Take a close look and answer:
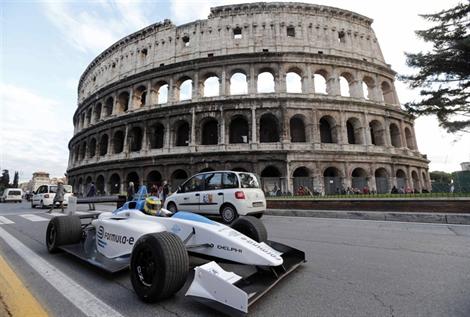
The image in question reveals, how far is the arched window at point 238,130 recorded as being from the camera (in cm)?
2344

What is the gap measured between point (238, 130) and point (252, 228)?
2078 cm

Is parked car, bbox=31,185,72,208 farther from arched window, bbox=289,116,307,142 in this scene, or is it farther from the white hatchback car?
arched window, bbox=289,116,307,142

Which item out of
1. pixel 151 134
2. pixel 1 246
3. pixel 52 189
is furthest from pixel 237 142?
pixel 1 246

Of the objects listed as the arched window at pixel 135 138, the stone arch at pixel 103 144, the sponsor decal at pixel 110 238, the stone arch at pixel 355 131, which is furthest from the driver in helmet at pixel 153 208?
the stone arch at pixel 103 144

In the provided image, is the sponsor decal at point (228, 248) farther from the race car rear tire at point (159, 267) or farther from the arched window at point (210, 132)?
the arched window at point (210, 132)

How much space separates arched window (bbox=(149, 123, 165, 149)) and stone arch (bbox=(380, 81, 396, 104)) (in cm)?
2565

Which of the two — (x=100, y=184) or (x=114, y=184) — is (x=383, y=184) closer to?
(x=114, y=184)

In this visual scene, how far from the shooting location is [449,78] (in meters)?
14.6

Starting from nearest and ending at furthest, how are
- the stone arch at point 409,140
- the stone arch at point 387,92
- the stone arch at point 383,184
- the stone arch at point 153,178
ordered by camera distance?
the stone arch at point 383,184, the stone arch at point 153,178, the stone arch at point 387,92, the stone arch at point 409,140

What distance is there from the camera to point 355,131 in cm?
2314

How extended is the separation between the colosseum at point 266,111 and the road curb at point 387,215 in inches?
378

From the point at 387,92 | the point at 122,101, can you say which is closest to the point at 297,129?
the point at 387,92

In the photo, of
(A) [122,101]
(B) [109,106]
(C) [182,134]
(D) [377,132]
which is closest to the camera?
(D) [377,132]

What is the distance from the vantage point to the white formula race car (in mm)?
1874
